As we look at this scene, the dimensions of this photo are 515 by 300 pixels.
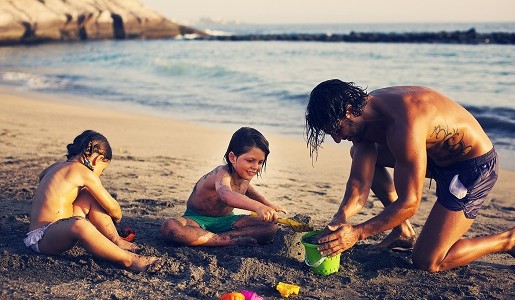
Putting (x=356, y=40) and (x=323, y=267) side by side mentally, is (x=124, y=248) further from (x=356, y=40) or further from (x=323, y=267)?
(x=356, y=40)

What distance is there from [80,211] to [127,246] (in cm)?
40

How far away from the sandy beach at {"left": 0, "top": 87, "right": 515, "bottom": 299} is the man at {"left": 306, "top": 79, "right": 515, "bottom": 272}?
0.23 m

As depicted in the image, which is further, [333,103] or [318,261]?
[318,261]

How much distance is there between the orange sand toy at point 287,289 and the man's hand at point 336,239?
27 cm

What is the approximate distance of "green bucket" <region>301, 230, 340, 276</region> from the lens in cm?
373

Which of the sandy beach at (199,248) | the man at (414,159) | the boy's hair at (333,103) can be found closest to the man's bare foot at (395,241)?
the sandy beach at (199,248)

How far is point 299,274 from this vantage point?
381 cm

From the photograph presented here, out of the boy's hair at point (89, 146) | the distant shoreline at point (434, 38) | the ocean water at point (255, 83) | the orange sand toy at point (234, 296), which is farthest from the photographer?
the distant shoreline at point (434, 38)

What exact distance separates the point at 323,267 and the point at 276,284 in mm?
366

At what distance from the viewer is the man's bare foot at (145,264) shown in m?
3.72

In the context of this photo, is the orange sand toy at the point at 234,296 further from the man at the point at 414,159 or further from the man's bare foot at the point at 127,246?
the man's bare foot at the point at 127,246

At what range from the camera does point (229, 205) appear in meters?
4.11

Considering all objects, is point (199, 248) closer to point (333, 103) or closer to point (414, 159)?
point (333, 103)

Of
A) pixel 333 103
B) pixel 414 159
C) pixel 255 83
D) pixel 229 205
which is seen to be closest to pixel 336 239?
pixel 414 159
